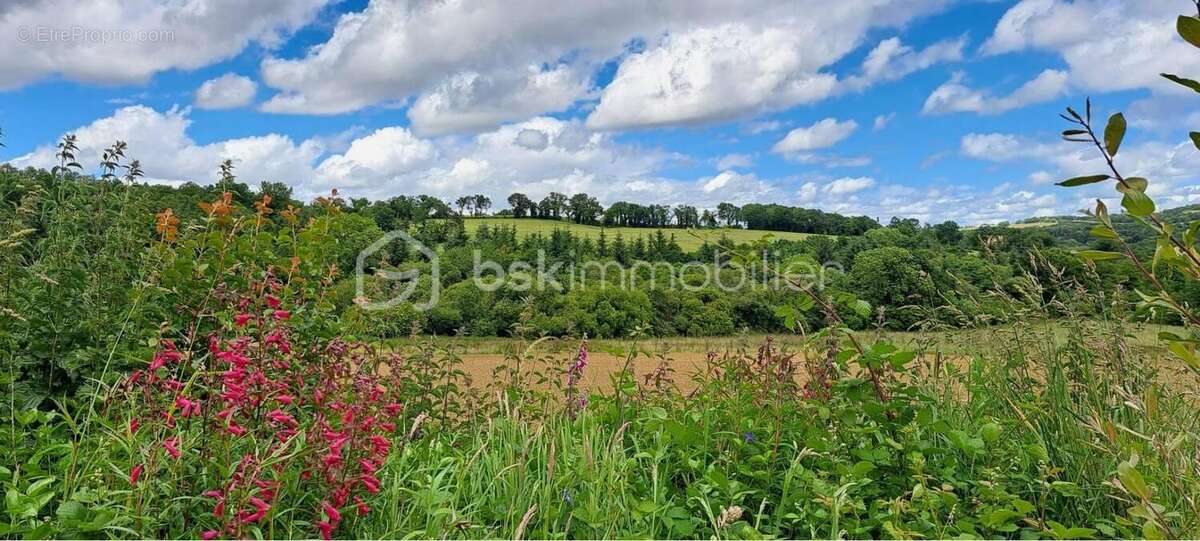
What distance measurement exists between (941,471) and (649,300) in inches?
731

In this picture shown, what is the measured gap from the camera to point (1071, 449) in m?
2.77

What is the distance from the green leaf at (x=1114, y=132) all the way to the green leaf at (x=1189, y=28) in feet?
0.38

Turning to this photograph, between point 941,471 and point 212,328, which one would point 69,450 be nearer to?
point 212,328

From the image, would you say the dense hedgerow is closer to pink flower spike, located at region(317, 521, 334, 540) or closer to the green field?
pink flower spike, located at region(317, 521, 334, 540)

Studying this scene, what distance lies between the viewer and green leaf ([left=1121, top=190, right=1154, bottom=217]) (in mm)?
948

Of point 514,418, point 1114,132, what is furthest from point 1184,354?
point 514,418

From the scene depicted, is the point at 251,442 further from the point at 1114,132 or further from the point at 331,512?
the point at 1114,132

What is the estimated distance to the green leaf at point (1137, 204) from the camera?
3.11ft

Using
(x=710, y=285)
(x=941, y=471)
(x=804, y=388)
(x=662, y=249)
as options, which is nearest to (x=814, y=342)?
(x=804, y=388)

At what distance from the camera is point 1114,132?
993 millimetres

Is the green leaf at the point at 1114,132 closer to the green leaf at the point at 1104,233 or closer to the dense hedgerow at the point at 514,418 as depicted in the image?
the dense hedgerow at the point at 514,418

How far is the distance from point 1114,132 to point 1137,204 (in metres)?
0.11

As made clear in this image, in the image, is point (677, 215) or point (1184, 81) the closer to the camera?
point (1184, 81)

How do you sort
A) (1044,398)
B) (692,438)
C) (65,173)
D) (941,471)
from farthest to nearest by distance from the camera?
(65,173) < (1044,398) < (692,438) < (941,471)
